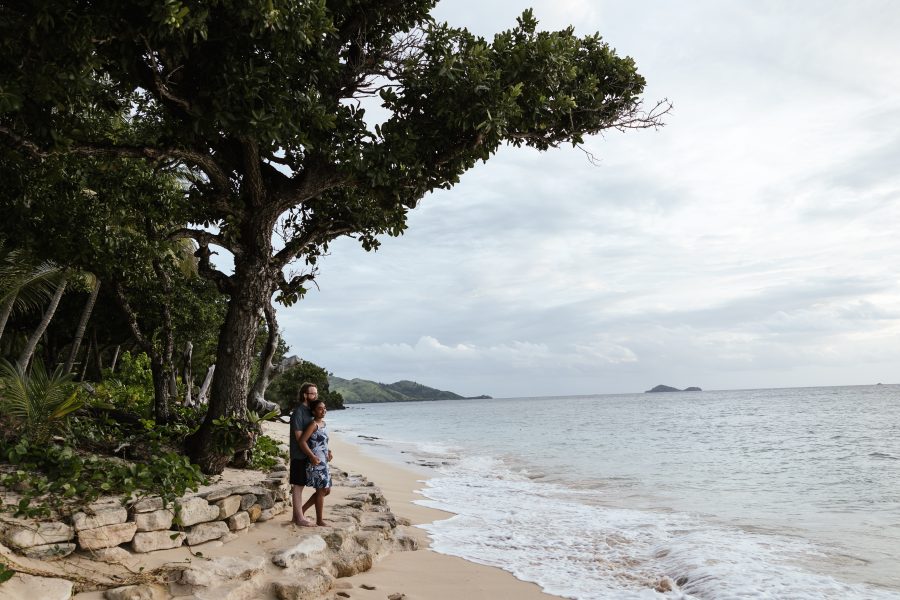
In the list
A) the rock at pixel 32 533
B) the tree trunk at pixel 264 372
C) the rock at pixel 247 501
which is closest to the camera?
the rock at pixel 32 533

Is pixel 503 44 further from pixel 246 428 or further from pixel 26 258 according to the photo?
pixel 26 258

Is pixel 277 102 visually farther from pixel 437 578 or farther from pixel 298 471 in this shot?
pixel 437 578

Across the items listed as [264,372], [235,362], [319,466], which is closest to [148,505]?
[319,466]

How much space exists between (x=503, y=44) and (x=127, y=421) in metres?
7.09

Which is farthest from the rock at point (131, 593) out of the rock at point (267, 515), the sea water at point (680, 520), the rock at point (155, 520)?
the sea water at point (680, 520)

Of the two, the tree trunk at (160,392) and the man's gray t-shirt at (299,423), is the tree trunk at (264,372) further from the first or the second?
the man's gray t-shirt at (299,423)

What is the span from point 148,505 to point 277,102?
4113 mm

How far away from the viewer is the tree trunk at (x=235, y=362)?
7055 mm

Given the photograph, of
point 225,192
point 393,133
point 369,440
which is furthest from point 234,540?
point 369,440

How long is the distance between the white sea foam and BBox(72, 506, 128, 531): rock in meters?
3.67

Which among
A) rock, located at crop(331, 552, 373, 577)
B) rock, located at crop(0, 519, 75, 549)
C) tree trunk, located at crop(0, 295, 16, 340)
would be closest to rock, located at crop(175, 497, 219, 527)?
rock, located at crop(0, 519, 75, 549)

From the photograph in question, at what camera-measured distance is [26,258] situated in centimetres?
932

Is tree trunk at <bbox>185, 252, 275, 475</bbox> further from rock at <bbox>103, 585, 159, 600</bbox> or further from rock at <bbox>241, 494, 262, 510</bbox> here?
rock at <bbox>103, 585, 159, 600</bbox>

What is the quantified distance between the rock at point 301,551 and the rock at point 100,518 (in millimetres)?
1385
